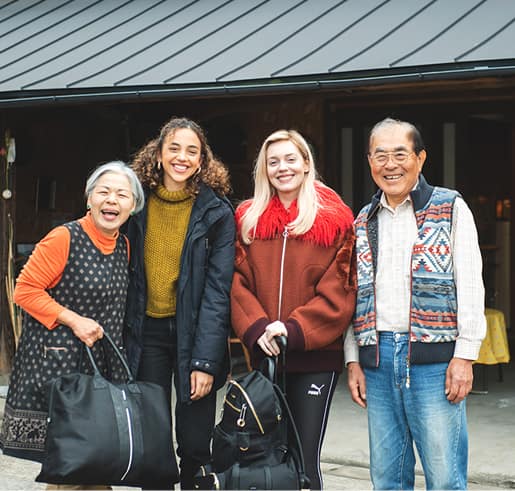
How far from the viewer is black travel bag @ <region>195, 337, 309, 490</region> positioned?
3.78 meters

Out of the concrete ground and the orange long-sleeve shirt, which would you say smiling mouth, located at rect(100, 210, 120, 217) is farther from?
the concrete ground

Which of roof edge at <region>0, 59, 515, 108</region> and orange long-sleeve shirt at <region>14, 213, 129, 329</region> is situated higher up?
roof edge at <region>0, 59, 515, 108</region>

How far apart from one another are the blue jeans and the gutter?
333cm

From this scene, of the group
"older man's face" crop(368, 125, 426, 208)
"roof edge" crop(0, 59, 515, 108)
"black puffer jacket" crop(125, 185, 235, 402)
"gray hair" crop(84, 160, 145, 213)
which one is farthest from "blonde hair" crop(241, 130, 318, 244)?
"roof edge" crop(0, 59, 515, 108)

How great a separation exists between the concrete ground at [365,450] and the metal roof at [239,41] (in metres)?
2.58

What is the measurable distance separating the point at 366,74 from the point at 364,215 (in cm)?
324

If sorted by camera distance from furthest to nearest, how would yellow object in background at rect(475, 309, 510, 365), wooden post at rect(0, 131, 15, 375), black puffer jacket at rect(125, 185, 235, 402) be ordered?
wooden post at rect(0, 131, 15, 375) → yellow object in background at rect(475, 309, 510, 365) → black puffer jacket at rect(125, 185, 235, 402)

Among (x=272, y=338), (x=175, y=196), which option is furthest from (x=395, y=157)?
(x=175, y=196)

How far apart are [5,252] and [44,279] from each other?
18.0ft

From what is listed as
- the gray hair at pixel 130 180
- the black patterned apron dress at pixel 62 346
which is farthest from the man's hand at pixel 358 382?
the gray hair at pixel 130 180

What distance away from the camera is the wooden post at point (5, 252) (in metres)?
9.23

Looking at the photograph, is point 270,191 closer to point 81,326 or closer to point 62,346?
point 81,326

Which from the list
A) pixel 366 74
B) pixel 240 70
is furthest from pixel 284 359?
pixel 240 70

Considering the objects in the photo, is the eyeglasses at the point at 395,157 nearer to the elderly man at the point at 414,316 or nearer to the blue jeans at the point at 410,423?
the elderly man at the point at 414,316
